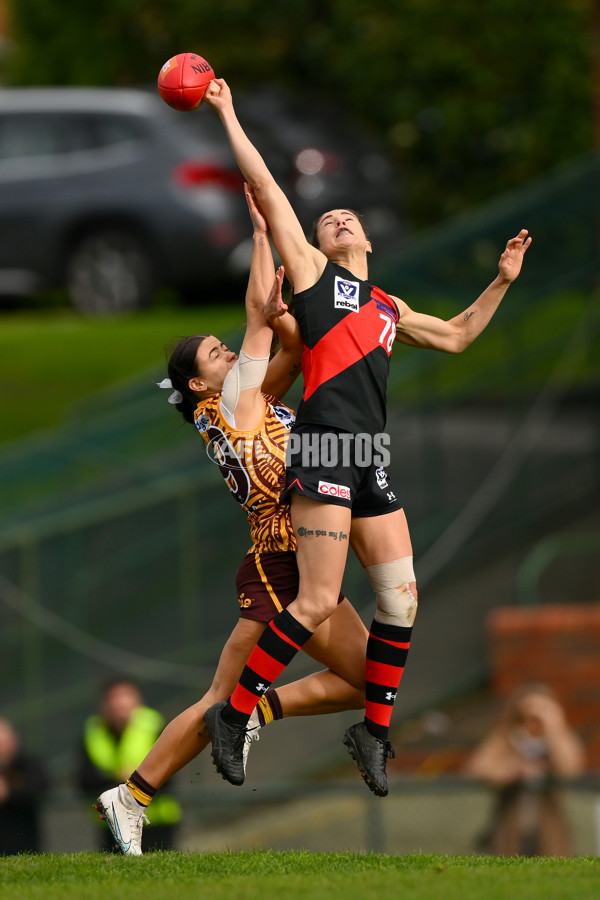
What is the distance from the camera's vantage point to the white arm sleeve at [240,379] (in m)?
6.40

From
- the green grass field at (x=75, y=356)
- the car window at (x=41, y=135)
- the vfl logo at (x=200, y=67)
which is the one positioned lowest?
the vfl logo at (x=200, y=67)

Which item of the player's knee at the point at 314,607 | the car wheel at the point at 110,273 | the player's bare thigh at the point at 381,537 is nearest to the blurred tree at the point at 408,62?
the car wheel at the point at 110,273

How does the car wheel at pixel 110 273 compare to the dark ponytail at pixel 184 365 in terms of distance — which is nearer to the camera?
the dark ponytail at pixel 184 365

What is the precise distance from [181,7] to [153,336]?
25.5 ft

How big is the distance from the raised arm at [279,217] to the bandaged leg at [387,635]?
127 cm

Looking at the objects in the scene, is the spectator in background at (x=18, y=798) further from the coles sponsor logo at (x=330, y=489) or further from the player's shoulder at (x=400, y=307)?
the player's shoulder at (x=400, y=307)

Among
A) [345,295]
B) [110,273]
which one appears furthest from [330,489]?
[110,273]

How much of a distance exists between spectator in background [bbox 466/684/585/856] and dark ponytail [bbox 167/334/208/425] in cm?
404

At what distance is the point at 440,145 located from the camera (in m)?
21.8

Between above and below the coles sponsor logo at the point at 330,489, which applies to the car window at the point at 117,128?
above

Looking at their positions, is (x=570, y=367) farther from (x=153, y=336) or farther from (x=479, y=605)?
(x=153, y=336)

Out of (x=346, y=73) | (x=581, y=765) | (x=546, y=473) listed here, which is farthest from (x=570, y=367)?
(x=346, y=73)

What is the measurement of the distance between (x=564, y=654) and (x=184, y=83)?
22.1 ft

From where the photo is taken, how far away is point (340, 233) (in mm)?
6562
